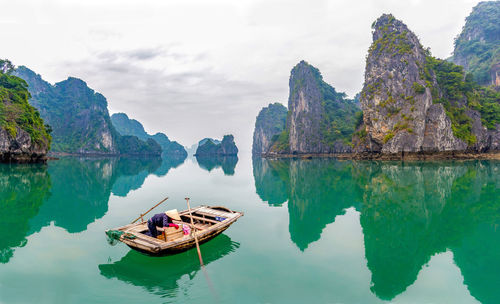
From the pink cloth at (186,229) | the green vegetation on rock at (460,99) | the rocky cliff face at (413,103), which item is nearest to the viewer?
the pink cloth at (186,229)

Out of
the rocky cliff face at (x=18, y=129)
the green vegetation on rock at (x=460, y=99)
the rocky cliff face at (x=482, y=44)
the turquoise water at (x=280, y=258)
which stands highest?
the rocky cliff face at (x=482, y=44)

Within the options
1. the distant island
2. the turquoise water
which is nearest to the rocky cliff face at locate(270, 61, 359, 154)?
the distant island

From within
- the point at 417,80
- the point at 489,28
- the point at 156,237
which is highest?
the point at 489,28

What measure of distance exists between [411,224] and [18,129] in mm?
50657

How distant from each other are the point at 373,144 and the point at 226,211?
54.7m

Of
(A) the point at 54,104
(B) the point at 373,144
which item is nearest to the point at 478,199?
(B) the point at 373,144

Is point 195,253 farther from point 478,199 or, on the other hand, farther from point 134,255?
point 478,199

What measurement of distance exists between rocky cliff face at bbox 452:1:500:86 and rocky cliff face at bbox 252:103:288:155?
92.0m

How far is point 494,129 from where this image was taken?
5234 cm

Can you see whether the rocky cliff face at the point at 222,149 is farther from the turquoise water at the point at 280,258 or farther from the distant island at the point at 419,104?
the turquoise water at the point at 280,258

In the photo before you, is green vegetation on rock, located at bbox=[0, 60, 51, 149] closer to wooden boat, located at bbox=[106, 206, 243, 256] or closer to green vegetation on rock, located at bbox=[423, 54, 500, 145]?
wooden boat, located at bbox=[106, 206, 243, 256]

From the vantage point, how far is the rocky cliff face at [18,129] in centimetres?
3756

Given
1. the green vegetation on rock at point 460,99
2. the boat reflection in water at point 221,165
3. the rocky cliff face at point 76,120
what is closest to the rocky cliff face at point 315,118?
the boat reflection in water at point 221,165

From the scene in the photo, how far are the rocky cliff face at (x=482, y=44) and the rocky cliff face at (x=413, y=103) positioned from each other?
56.0 ft
